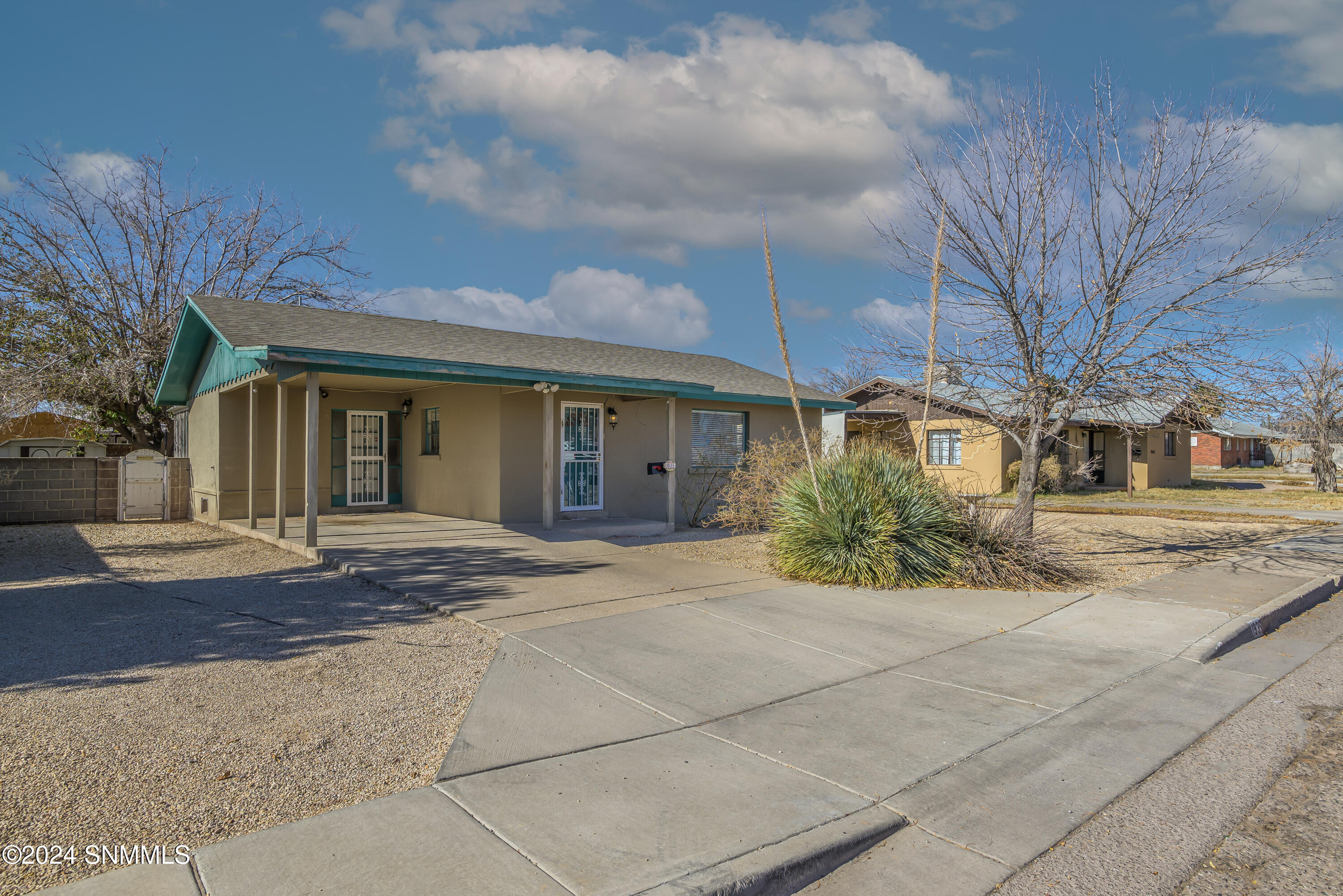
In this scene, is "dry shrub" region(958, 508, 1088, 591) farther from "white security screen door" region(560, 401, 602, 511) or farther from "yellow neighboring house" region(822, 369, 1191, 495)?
"white security screen door" region(560, 401, 602, 511)

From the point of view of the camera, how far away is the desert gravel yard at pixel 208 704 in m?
3.32

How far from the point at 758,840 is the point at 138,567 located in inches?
374

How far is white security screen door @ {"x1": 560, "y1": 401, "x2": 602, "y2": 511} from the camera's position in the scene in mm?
13836

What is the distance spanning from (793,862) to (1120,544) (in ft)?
40.0

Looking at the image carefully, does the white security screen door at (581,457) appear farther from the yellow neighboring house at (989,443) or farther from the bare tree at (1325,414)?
the bare tree at (1325,414)

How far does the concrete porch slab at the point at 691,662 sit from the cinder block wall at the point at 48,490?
43.5 feet

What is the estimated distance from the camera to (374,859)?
295 cm

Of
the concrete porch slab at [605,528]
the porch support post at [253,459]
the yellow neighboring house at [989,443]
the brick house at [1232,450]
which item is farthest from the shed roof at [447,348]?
the brick house at [1232,450]

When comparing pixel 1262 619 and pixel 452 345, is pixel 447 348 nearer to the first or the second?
pixel 452 345

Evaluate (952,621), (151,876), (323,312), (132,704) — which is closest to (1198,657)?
(952,621)

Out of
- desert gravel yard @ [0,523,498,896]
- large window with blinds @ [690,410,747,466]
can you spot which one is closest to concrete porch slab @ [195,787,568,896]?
desert gravel yard @ [0,523,498,896]

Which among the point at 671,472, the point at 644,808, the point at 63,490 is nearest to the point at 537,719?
the point at 644,808

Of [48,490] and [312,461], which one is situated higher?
[312,461]

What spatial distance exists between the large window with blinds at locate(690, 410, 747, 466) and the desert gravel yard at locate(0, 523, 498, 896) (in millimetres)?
8542
